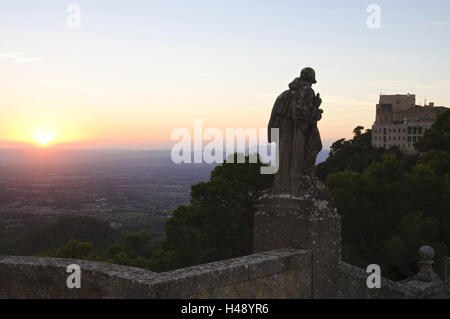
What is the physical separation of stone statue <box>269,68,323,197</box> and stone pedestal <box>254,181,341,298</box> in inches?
8.2

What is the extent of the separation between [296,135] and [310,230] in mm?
1468

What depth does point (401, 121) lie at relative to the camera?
8606 cm

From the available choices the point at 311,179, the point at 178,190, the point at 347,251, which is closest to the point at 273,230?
the point at 311,179

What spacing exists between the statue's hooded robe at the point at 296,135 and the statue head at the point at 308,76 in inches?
4.3

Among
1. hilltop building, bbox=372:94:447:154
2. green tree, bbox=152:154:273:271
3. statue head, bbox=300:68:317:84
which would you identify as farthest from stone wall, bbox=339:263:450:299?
hilltop building, bbox=372:94:447:154

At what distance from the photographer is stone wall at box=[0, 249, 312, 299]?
189 inches

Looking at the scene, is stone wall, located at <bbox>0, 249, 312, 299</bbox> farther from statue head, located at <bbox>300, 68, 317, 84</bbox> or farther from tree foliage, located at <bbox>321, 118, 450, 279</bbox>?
tree foliage, located at <bbox>321, 118, 450, 279</bbox>

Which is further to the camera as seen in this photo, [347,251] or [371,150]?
[371,150]

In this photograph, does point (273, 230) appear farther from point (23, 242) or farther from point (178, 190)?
point (178, 190)

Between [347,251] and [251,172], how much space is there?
7.37 metres

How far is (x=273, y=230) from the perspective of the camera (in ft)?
22.5

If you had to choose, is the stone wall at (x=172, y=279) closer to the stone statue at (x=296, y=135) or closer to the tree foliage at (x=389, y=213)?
the stone statue at (x=296, y=135)

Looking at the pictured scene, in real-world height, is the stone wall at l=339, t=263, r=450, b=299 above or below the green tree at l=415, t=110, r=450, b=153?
below

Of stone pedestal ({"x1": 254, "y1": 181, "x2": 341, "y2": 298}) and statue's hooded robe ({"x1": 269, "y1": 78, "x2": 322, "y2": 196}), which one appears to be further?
statue's hooded robe ({"x1": 269, "y1": 78, "x2": 322, "y2": 196})
